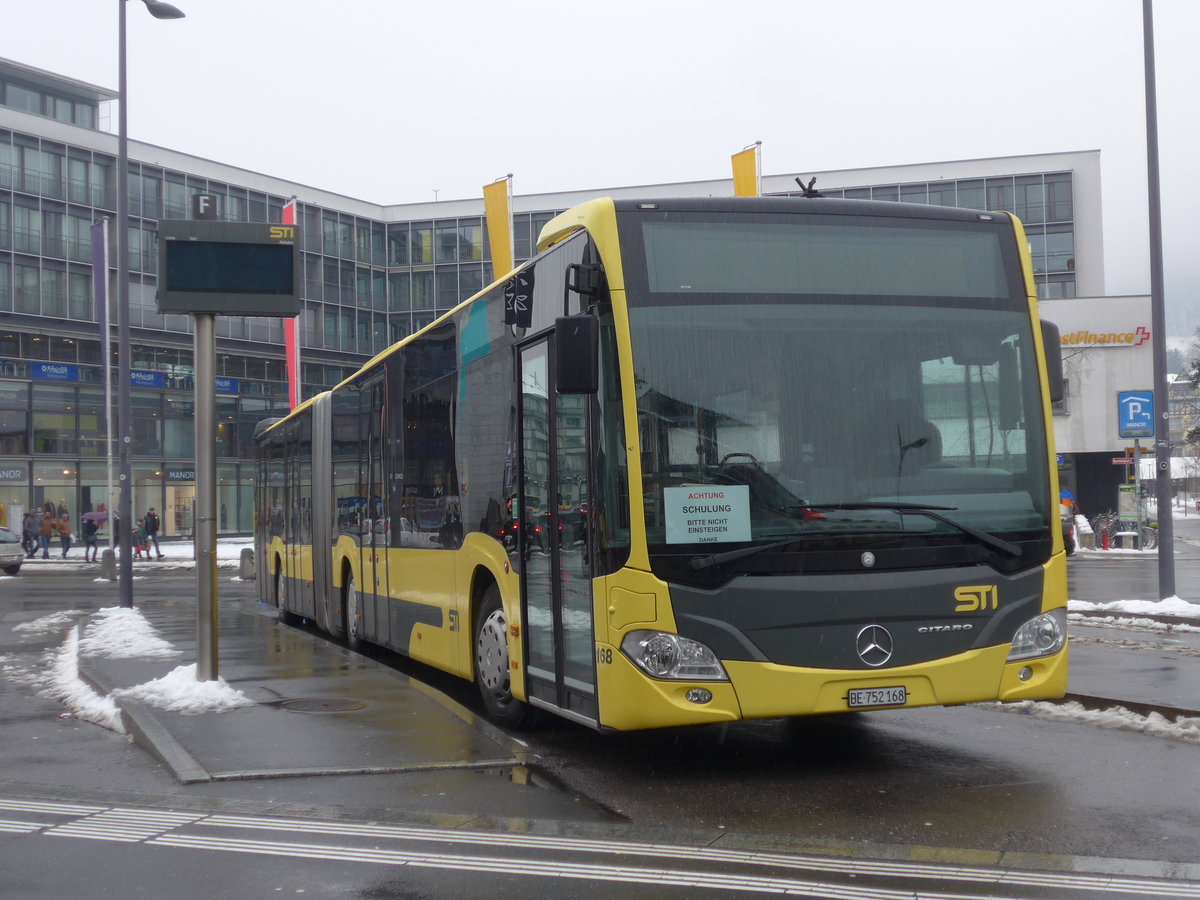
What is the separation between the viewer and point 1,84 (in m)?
55.9

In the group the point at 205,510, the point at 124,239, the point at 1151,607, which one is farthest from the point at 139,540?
the point at 205,510

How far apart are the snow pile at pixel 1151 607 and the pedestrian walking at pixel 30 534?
128ft

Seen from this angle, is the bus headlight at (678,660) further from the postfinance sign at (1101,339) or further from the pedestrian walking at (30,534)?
the pedestrian walking at (30,534)

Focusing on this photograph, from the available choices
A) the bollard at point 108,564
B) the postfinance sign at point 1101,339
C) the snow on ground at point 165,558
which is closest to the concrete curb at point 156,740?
the bollard at point 108,564

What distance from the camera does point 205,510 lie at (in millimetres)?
10797

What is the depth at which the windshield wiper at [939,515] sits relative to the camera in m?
7.22

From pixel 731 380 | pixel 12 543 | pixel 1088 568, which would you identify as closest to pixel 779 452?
pixel 731 380

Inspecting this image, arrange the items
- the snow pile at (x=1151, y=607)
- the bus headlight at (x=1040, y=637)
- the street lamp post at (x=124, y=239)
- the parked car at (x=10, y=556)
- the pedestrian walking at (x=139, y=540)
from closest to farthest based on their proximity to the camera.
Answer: the bus headlight at (x=1040, y=637) → the snow pile at (x=1151, y=607) → the street lamp post at (x=124, y=239) → the parked car at (x=10, y=556) → the pedestrian walking at (x=139, y=540)

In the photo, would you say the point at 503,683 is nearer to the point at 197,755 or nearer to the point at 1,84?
the point at 197,755

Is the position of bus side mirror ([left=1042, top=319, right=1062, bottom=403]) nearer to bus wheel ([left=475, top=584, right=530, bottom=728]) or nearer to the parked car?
bus wheel ([left=475, top=584, right=530, bottom=728])

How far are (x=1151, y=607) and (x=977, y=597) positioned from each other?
1110cm

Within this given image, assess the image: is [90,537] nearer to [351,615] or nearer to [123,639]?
[123,639]

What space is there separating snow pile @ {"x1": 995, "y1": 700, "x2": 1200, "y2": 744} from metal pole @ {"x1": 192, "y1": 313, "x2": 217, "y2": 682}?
627 centimetres

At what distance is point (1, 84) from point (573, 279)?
56200 mm
